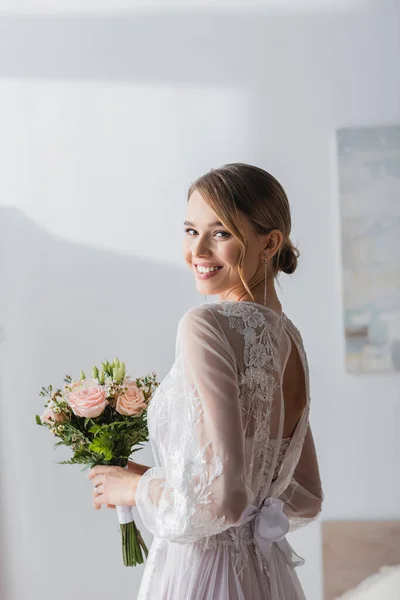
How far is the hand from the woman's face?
0.43m

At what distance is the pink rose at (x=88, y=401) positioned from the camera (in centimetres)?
164

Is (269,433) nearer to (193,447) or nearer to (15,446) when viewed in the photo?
(193,447)

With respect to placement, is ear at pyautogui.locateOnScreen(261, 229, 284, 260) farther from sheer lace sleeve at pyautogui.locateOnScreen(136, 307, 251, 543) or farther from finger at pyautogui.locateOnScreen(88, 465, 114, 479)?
finger at pyautogui.locateOnScreen(88, 465, 114, 479)

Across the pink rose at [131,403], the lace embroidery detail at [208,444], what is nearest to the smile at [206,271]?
the lace embroidery detail at [208,444]

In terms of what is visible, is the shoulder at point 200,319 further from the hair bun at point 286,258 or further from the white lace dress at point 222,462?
the hair bun at point 286,258

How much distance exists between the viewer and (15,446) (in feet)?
10.00

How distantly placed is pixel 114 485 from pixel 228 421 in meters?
0.41

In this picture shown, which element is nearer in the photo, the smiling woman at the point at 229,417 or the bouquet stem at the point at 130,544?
the smiling woman at the point at 229,417

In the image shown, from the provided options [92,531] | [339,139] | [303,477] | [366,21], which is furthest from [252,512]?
[366,21]

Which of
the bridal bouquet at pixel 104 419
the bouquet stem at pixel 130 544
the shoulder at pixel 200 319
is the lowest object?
the bouquet stem at pixel 130 544

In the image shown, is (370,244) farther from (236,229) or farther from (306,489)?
(236,229)

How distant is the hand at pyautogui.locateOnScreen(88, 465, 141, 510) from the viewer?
147cm

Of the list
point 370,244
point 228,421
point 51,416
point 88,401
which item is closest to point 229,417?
point 228,421

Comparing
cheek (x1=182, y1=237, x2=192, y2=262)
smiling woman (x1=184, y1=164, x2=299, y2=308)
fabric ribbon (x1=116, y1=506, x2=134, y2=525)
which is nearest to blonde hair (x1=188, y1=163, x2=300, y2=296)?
smiling woman (x1=184, y1=164, x2=299, y2=308)
